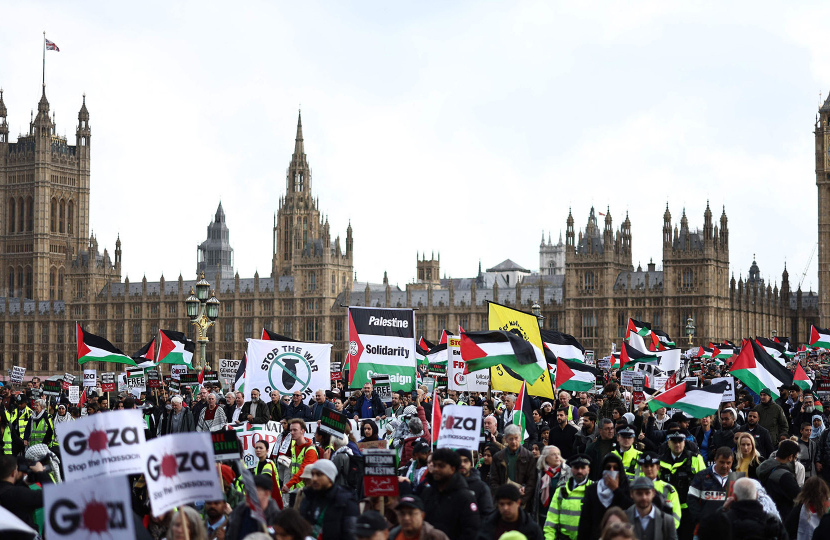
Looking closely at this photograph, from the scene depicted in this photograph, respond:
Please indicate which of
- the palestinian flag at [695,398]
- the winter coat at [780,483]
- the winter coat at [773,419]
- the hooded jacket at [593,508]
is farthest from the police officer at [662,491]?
the winter coat at [773,419]

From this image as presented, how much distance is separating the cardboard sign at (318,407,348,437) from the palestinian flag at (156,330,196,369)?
761 inches

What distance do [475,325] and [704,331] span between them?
47.4 feet

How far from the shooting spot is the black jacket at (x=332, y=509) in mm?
8570

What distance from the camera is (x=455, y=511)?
855 cm

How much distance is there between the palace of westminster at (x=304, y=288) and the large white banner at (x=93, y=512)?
61.3 m

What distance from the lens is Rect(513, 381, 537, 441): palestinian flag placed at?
1323 centimetres

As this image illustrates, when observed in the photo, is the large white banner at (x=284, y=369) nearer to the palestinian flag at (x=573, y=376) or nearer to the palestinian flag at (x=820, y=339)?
the palestinian flag at (x=573, y=376)

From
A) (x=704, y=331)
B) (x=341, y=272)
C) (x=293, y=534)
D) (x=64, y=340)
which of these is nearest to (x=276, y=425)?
(x=293, y=534)

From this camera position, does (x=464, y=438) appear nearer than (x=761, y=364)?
Yes

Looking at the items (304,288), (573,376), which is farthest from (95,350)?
(304,288)

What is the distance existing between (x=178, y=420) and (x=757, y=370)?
883 centimetres

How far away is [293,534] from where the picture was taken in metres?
7.25

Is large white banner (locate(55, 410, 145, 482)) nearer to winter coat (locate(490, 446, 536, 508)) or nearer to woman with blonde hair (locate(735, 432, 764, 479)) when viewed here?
winter coat (locate(490, 446, 536, 508))

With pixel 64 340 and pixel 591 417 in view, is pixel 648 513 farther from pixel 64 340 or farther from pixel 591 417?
pixel 64 340
